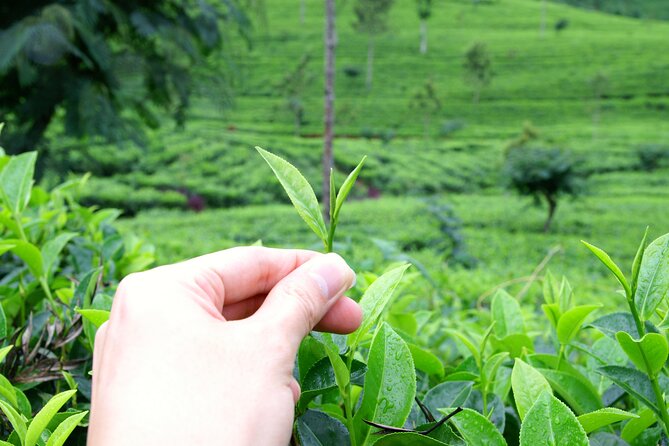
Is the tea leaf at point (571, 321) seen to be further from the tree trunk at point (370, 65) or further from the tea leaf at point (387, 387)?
the tree trunk at point (370, 65)

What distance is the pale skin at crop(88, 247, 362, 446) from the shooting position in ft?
0.94

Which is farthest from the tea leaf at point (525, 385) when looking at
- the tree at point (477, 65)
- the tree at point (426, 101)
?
the tree at point (477, 65)

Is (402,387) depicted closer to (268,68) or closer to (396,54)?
(268,68)

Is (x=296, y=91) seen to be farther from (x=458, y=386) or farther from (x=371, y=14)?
(x=458, y=386)

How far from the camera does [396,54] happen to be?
22828 mm

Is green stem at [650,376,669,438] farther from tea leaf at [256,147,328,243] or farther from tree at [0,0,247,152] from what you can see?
tree at [0,0,247,152]

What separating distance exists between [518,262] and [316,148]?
849 centimetres

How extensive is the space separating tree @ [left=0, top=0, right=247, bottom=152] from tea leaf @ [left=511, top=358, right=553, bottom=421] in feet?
9.33

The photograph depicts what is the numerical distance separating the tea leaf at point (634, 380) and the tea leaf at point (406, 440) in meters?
0.12

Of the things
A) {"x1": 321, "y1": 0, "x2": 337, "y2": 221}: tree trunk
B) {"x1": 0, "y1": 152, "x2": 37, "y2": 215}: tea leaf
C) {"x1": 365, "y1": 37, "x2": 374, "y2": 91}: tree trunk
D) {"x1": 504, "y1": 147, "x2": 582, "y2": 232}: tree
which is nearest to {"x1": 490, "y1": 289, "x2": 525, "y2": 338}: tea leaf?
{"x1": 0, "y1": 152, "x2": 37, "y2": 215}: tea leaf

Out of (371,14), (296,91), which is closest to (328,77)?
(296,91)

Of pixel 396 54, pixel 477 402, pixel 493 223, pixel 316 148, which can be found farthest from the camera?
pixel 396 54

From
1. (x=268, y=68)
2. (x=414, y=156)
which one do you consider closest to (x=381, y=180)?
(x=414, y=156)

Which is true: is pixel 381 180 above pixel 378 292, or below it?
below
